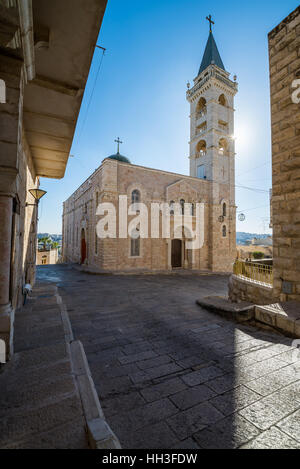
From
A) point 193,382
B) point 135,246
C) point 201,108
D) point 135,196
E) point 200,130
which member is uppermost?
point 201,108

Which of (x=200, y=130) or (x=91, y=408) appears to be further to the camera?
(x=200, y=130)

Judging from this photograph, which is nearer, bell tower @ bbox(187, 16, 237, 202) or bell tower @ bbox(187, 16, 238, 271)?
bell tower @ bbox(187, 16, 238, 271)

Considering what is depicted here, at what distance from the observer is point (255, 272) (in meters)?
5.94

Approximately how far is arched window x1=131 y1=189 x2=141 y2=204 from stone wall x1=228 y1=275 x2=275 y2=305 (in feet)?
33.3

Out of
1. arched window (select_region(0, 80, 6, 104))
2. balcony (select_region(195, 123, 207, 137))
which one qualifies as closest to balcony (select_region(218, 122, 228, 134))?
balcony (select_region(195, 123, 207, 137))

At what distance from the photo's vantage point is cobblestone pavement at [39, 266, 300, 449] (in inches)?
71.1

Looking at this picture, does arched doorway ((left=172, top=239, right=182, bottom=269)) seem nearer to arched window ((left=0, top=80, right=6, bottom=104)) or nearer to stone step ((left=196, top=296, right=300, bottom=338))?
stone step ((left=196, top=296, right=300, bottom=338))

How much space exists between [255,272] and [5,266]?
6068 millimetres

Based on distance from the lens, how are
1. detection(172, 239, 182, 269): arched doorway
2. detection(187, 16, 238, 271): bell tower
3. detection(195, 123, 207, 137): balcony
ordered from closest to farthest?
detection(172, 239, 182, 269): arched doorway → detection(187, 16, 238, 271): bell tower → detection(195, 123, 207, 137): balcony

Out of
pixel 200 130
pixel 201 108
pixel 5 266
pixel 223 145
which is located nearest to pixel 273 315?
pixel 5 266

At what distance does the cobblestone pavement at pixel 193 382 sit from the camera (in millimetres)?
1806

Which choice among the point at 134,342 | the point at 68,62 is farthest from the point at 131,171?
the point at 134,342

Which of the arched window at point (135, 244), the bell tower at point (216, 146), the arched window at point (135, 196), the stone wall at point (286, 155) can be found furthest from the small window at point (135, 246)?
the stone wall at point (286, 155)

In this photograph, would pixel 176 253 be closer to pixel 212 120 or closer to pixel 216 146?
pixel 216 146
